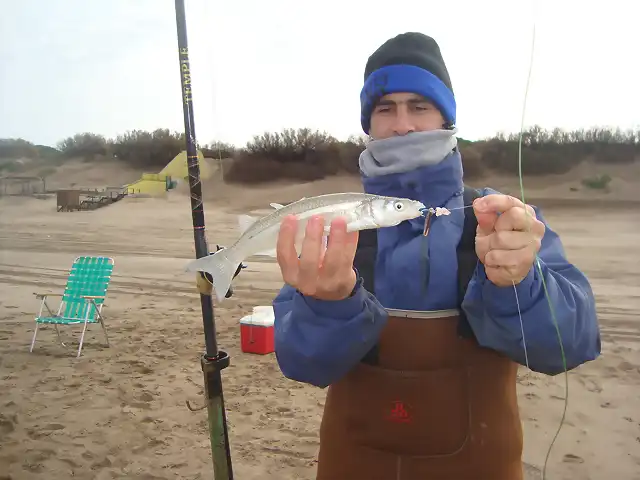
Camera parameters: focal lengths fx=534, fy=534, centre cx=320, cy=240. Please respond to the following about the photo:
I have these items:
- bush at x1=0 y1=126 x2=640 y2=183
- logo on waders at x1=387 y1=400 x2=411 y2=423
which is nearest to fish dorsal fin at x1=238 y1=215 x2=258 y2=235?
logo on waders at x1=387 y1=400 x2=411 y2=423

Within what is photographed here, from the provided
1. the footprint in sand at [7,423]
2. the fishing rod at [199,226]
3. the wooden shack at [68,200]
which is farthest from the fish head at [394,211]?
the wooden shack at [68,200]

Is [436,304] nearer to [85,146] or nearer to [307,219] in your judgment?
[307,219]

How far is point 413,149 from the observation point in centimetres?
168

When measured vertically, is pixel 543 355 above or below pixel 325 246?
below

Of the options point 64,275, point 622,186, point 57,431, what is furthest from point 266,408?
point 622,186

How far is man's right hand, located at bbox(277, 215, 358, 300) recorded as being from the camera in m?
1.44

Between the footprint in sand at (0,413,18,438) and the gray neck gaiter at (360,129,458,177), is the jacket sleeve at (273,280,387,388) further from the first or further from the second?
the footprint in sand at (0,413,18,438)

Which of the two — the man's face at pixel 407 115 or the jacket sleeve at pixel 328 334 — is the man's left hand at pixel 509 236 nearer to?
the jacket sleeve at pixel 328 334

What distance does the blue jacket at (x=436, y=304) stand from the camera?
142cm

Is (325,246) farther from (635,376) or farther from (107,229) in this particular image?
(107,229)

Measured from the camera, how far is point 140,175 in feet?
76.1

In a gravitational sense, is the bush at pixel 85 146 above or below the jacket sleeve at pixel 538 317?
above

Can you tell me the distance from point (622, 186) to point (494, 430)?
16.0 meters

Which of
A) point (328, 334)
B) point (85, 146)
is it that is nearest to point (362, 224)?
point (328, 334)
